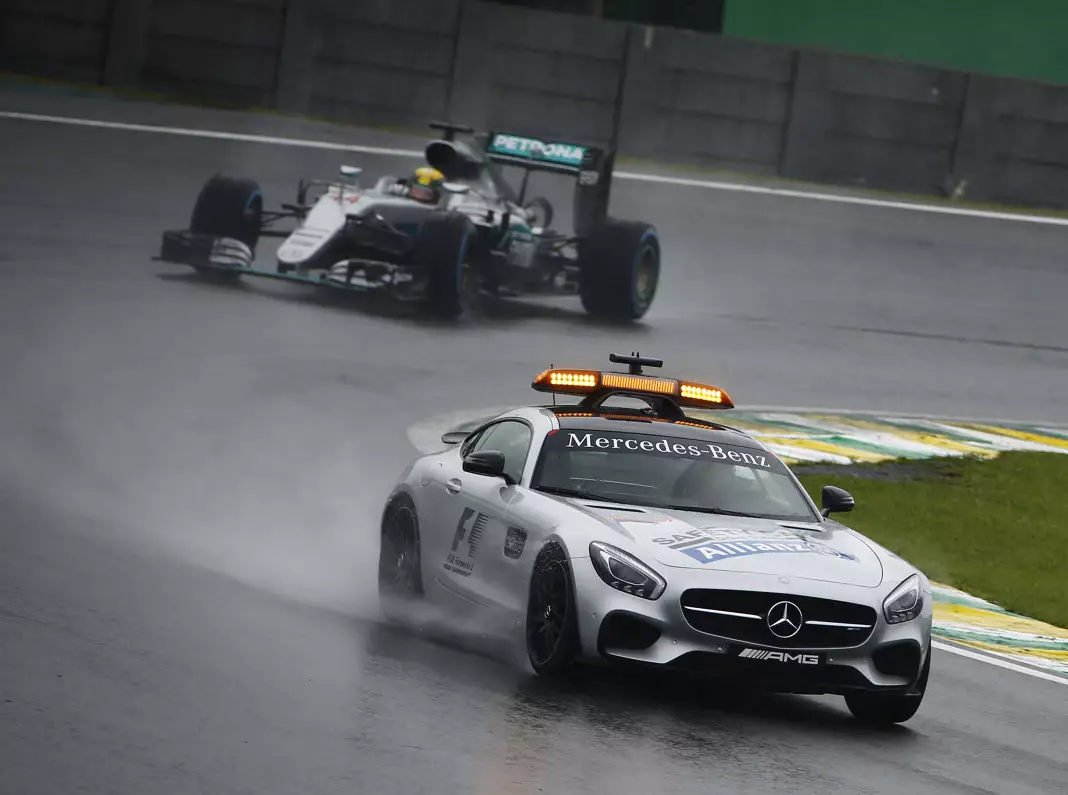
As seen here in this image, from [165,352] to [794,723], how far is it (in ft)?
40.3

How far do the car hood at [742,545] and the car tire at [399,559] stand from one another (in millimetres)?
1427

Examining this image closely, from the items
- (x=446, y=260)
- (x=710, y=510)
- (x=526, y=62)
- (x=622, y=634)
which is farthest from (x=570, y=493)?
(x=526, y=62)

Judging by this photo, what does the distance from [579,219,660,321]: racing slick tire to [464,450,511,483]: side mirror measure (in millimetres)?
13986

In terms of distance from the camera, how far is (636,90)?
30375 mm

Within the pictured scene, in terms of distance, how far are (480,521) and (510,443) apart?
0.67 metres

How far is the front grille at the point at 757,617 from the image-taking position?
822 centimetres

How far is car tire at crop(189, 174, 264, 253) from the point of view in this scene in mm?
22672

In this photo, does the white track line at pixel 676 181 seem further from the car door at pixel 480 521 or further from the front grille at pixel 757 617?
the front grille at pixel 757 617

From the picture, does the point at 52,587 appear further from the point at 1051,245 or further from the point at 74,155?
the point at 1051,245

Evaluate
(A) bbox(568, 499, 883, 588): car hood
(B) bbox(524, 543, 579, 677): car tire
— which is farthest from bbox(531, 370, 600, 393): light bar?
(B) bbox(524, 543, 579, 677): car tire

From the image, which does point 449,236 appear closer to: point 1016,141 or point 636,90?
point 636,90

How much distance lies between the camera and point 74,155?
2669 cm

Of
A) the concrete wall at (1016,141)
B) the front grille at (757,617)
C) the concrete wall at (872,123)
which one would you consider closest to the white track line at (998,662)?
the front grille at (757,617)

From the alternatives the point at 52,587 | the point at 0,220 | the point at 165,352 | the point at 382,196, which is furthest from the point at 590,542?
the point at 0,220
